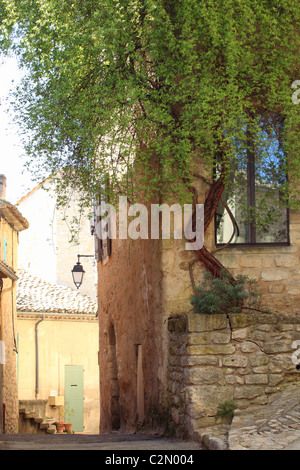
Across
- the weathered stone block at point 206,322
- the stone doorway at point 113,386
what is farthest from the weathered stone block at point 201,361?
the stone doorway at point 113,386

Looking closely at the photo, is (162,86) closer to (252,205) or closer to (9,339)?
(252,205)

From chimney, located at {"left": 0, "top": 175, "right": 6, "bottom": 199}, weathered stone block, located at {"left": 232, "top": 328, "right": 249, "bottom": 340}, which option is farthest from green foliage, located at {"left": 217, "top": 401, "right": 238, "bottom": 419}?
chimney, located at {"left": 0, "top": 175, "right": 6, "bottom": 199}

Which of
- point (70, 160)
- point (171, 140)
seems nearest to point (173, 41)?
point (171, 140)

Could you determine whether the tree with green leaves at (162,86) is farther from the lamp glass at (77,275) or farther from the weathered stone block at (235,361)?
the lamp glass at (77,275)

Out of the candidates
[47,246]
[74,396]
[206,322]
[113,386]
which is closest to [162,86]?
[206,322]

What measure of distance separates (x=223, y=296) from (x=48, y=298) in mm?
15558

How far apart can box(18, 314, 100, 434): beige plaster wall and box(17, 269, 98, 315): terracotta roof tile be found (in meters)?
0.41

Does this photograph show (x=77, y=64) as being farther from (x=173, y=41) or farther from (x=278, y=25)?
(x=278, y=25)

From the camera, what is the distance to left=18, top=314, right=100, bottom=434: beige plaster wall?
69.4ft

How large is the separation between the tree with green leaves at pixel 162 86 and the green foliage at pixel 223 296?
48 centimetres

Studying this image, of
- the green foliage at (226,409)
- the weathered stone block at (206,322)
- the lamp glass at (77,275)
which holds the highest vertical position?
the lamp glass at (77,275)

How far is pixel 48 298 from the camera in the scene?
2267 cm

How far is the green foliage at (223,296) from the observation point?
760 centimetres

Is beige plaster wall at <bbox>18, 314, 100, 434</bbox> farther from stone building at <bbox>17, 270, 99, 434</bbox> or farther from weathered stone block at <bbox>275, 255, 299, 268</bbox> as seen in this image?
weathered stone block at <bbox>275, 255, 299, 268</bbox>
